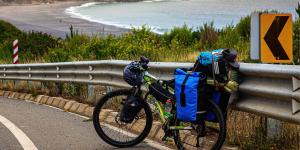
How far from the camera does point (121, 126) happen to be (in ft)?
24.8

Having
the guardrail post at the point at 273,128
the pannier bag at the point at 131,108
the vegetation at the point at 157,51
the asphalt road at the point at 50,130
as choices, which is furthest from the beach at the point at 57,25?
the guardrail post at the point at 273,128

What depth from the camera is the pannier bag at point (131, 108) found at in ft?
23.8

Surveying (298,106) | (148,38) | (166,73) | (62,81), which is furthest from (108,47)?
(298,106)

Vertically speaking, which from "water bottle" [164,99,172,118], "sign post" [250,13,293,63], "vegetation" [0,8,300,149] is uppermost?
"sign post" [250,13,293,63]

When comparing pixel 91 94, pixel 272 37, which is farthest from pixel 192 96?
pixel 91 94

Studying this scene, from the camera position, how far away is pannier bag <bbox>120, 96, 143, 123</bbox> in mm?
7266

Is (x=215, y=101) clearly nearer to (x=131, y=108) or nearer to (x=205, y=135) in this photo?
(x=205, y=135)

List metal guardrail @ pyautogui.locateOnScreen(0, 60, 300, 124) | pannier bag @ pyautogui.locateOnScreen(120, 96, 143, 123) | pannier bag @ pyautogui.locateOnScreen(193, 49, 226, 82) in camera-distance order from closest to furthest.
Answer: metal guardrail @ pyautogui.locateOnScreen(0, 60, 300, 124), pannier bag @ pyautogui.locateOnScreen(193, 49, 226, 82), pannier bag @ pyautogui.locateOnScreen(120, 96, 143, 123)

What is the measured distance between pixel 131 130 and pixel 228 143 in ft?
4.37

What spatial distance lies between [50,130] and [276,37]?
3934 mm

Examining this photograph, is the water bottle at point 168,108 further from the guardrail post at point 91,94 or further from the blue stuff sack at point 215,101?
the guardrail post at point 91,94

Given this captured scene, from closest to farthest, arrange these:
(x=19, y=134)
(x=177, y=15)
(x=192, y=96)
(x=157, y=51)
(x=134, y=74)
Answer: (x=192, y=96), (x=134, y=74), (x=19, y=134), (x=157, y=51), (x=177, y=15)

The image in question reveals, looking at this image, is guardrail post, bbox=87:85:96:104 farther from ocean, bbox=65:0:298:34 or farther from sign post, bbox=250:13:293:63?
ocean, bbox=65:0:298:34

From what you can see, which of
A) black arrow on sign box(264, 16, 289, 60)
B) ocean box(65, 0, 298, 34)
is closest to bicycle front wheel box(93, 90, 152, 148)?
black arrow on sign box(264, 16, 289, 60)
